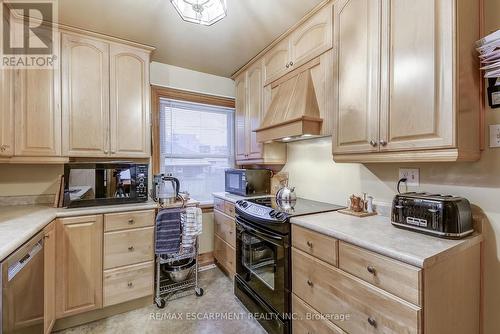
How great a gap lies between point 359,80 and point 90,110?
2.26 metres

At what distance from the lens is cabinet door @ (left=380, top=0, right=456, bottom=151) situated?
1.09 m

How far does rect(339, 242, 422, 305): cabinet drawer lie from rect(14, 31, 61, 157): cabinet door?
2.40 metres

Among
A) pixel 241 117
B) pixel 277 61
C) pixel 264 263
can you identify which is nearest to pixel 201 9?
pixel 277 61

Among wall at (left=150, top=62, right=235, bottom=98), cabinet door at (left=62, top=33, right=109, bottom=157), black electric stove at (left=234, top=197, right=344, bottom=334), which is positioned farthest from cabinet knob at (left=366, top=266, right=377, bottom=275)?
wall at (left=150, top=62, right=235, bottom=98)

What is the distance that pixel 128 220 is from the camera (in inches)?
80.2

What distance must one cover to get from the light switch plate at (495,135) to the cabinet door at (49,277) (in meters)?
2.75

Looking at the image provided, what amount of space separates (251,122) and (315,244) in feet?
5.61

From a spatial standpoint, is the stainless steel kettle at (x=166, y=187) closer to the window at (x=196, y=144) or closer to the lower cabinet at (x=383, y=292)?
the window at (x=196, y=144)

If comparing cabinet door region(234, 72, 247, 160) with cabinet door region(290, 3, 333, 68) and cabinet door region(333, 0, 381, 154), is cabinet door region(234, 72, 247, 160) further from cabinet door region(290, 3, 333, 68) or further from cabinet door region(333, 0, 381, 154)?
cabinet door region(333, 0, 381, 154)

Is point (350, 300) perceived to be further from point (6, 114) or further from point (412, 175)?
point (6, 114)

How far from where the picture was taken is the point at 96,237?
1.92 metres

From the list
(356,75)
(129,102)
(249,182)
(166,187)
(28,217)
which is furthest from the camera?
(249,182)

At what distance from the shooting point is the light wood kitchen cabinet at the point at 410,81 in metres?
1.09

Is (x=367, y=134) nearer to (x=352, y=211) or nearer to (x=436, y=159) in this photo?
(x=436, y=159)
